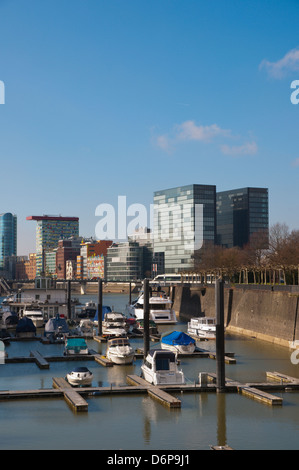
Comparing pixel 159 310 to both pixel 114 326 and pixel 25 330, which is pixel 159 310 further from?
pixel 25 330

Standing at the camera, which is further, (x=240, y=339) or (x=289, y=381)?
(x=240, y=339)

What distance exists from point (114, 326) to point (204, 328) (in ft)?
31.5

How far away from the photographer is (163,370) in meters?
37.8

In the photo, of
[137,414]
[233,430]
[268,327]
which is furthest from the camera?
[268,327]

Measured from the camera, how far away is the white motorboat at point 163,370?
1471 inches

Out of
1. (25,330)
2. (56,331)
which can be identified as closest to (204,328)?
(56,331)

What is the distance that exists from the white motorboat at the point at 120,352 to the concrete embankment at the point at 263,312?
16605 millimetres

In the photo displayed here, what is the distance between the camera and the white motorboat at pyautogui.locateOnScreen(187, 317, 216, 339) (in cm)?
6688

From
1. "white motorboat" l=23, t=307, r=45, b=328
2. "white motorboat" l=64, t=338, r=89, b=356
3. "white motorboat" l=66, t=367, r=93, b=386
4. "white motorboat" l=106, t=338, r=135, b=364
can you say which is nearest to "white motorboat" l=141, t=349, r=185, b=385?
"white motorboat" l=66, t=367, r=93, b=386

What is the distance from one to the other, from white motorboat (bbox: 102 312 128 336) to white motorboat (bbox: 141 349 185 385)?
2782cm

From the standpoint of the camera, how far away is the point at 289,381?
3947 cm
